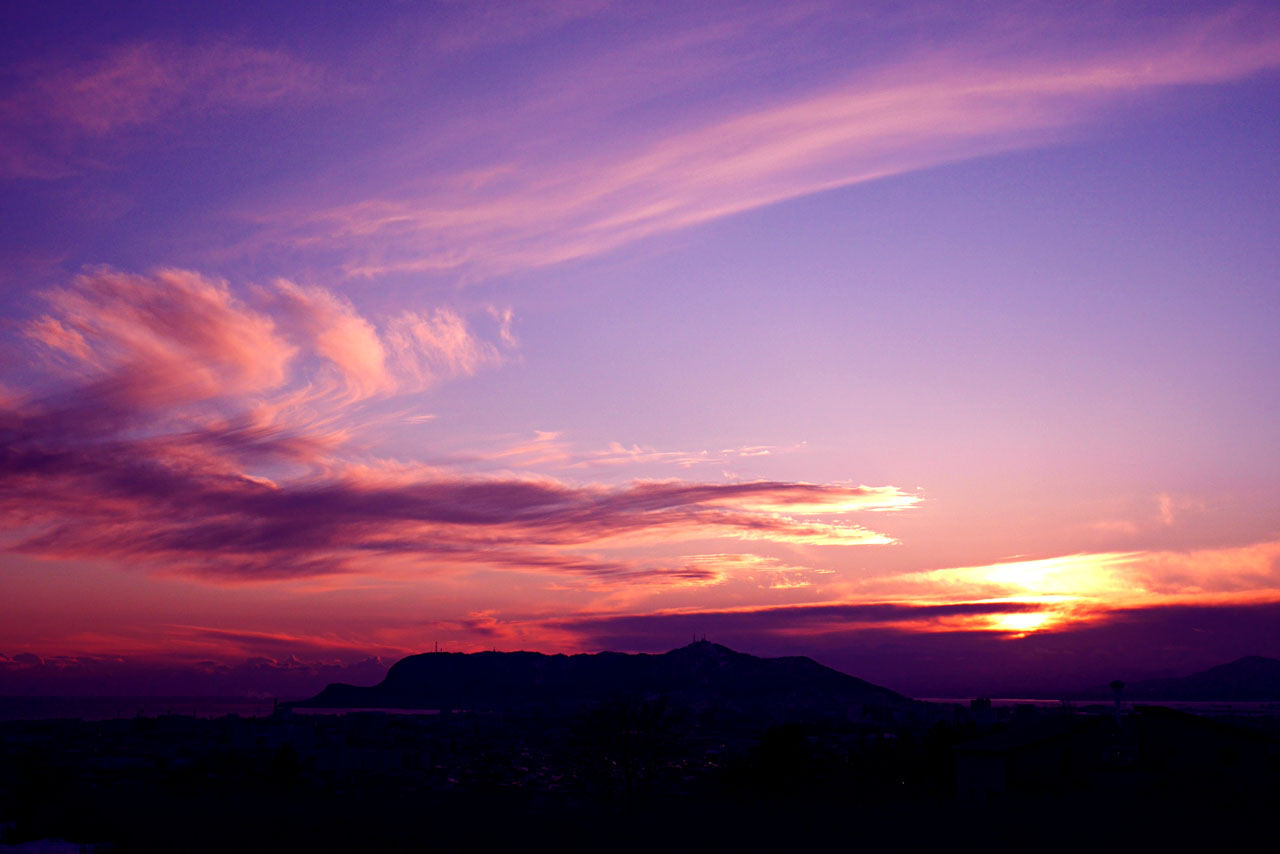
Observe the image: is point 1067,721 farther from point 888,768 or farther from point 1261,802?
point 888,768

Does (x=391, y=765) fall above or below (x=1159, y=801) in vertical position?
below

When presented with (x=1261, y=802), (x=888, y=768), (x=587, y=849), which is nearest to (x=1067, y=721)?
(x=1261, y=802)

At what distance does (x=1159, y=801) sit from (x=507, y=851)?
66.9ft

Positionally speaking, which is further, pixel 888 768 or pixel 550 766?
pixel 550 766

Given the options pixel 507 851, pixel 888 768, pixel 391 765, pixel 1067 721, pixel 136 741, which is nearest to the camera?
pixel 507 851

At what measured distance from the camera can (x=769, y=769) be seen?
61625 millimetres

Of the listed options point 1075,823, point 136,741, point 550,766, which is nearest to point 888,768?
point 1075,823

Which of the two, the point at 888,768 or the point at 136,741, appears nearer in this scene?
the point at 888,768

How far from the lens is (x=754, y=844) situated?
24078mm

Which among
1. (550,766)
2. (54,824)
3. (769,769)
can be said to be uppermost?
(54,824)

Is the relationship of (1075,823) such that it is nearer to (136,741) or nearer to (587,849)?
(587,849)

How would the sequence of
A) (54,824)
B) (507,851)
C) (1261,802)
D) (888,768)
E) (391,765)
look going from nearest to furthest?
(507,851) → (1261,802) → (54,824) → (888,768) → (391,765)

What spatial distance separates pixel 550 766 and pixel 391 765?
19030 millimetres

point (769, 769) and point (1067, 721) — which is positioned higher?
point (1067, 721)
